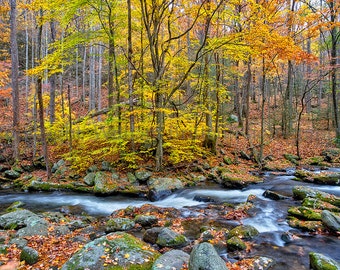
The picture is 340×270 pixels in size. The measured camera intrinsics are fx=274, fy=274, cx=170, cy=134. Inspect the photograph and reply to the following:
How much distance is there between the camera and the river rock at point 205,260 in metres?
4.18

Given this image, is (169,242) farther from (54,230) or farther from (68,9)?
(68,9)

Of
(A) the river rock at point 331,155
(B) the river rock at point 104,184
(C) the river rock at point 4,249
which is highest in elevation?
(A) the river rock at point 331,155

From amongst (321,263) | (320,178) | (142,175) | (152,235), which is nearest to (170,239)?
(152,235)

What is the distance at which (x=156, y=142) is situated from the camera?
504 inches

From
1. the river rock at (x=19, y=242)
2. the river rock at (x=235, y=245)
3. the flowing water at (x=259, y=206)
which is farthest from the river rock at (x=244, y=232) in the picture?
the river rock at (x=19, y=242)

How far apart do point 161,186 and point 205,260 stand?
6.62 meters

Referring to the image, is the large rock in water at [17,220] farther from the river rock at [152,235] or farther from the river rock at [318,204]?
the river rock at [318,204]

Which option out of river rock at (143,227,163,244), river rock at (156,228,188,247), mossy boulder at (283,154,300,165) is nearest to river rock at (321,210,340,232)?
river rock at (156,228,188,247)

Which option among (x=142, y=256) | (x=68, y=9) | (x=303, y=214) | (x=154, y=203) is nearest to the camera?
(x=142, y=256)

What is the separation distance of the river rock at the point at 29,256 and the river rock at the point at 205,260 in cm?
297

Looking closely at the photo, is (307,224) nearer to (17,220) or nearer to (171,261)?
(171,261)

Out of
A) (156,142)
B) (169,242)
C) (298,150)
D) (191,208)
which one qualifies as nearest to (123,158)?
(156,142)

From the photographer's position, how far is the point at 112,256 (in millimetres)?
4898

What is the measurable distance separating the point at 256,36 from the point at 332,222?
736 centimetres
